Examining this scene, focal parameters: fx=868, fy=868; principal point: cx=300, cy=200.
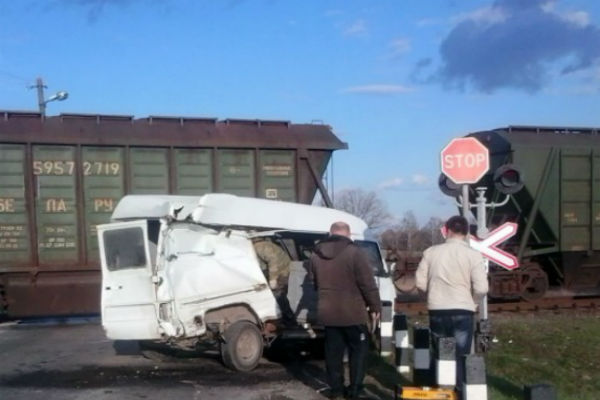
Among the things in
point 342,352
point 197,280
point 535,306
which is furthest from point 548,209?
point 342,352

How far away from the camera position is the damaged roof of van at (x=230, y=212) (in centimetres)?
1114

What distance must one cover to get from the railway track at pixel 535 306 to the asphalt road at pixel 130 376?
236 inches

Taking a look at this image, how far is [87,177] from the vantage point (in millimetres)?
17594

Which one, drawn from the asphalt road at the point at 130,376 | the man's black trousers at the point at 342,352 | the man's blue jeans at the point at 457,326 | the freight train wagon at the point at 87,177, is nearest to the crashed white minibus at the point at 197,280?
the asphalt road at the point at 130,376

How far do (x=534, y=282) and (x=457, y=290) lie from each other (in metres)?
11.7

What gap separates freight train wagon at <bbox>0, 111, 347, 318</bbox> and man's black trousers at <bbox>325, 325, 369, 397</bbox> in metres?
9.36

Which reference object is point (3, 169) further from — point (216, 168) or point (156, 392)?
point (156, 392)

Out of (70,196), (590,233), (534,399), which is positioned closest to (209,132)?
(70,196)

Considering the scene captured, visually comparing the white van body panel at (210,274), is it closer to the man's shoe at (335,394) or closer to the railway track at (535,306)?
the man's shoe at (335,394)

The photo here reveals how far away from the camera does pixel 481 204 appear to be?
10.5m

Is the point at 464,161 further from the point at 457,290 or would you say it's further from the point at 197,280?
the point at 197,280

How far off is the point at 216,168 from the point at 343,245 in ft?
31.0

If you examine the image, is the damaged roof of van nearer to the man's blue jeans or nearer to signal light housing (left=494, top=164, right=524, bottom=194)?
signal light housing (left=494, top=164, right=524, bottom=194)

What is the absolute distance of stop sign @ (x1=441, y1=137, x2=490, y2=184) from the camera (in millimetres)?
10047
